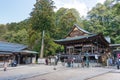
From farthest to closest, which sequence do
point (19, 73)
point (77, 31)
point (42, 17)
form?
point (42, 17), point (77, 31), point (19, 73)

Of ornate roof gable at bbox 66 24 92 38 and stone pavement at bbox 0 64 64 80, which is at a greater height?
ornate roof gable at bbox 66 24 92 38

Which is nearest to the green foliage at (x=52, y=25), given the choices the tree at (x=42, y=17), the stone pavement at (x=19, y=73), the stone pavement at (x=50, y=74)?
the tree at (x=42, y=17)

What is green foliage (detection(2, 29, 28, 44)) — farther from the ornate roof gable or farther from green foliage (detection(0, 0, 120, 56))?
the ornate roof gable

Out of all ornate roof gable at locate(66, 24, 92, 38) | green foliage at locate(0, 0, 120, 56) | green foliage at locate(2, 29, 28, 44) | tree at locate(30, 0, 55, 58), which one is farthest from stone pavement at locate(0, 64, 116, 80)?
green foliage at locate(2, 29, 28, 44)

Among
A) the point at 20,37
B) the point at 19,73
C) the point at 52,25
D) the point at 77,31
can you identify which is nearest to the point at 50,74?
the point at 19,73

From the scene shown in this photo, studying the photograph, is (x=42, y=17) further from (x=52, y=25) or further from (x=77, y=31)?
(x=77, y=31)

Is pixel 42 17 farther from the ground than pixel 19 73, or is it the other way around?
pixel 42 17

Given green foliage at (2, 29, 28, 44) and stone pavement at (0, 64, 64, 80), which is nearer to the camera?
stone pavement at (0, 64, 64, 80)

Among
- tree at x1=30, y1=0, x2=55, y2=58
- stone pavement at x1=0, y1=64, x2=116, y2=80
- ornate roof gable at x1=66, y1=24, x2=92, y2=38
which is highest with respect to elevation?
tree at x1=30, y1=0, x2=55, y2=58

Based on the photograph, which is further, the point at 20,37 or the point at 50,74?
the point at 20,37

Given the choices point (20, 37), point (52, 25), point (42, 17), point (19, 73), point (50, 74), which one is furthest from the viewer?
point (20, 37)

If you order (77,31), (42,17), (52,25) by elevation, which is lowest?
(77,31)

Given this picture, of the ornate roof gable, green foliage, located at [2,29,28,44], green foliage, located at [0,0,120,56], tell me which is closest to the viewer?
the ornate roof gable

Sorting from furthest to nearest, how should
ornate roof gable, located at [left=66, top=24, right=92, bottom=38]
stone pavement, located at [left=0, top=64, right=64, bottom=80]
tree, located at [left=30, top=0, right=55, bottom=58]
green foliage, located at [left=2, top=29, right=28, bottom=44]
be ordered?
green foliage, located at [left=2, top=29, right=28, bottom=44]
tree, located at [left=30, top=0, right=55, bottom=58]
ornate roof gable, located at [left=66, top=24, right=92, bottom=38]
stone pavement, located at [left=0, top=64, right=64, bottom=80]
